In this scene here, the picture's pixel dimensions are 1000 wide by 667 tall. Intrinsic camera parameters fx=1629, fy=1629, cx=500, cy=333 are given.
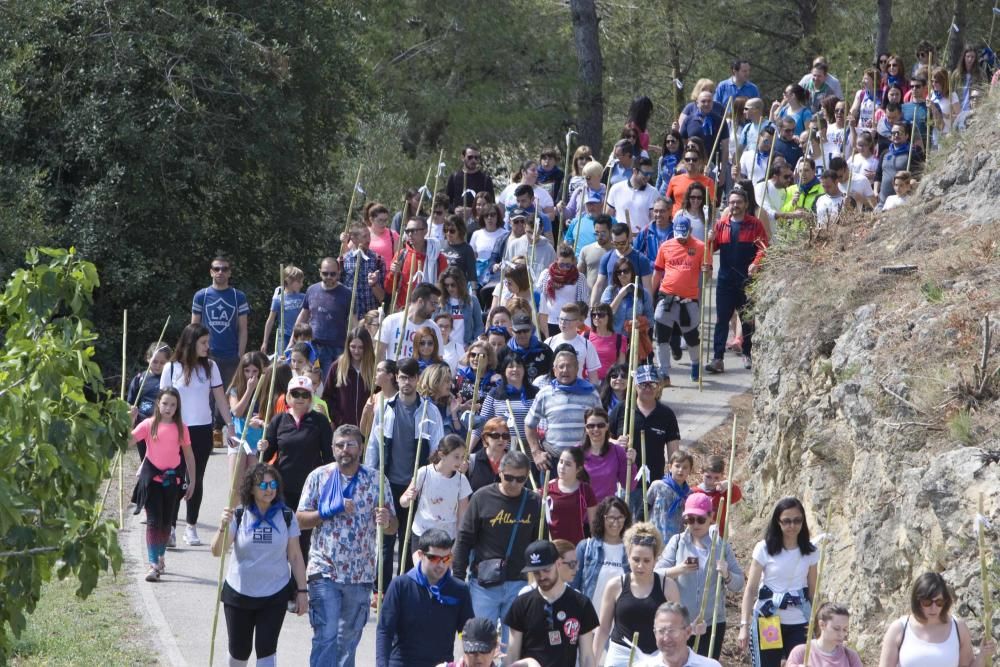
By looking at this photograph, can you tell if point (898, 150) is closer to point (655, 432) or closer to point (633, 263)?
point (633, 263)

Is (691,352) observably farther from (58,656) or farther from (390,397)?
(58,656)

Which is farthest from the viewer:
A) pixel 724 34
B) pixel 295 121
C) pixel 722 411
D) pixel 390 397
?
pixel 724 34

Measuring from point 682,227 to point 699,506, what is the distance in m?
7.15

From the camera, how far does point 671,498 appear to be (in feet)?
36.0

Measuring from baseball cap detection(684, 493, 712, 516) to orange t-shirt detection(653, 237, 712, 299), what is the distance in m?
6.63

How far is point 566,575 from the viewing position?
972 centimetres

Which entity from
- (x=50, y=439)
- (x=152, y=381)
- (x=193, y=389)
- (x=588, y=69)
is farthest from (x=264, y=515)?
(x=588, y=69)

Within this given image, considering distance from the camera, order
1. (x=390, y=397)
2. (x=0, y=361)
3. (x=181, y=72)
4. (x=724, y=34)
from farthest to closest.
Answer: (x=724, y=34)
(x=181, y=72)
(x=390, y=397)
(x=0, y=361)

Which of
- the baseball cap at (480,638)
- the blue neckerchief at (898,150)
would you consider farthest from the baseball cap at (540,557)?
the blue neckerchief at (898,150)

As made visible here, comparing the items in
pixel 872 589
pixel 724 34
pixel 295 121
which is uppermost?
pixel 724 34

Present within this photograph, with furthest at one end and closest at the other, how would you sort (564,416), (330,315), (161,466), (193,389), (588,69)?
(588,69) → (330,315) → (193,389) → (161,466) → (564,416)

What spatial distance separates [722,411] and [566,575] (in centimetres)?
742

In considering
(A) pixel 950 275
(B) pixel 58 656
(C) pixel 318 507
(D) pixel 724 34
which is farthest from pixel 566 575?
(D) pixel 724 34

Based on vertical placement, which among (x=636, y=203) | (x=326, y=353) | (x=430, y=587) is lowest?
(x=430, y=587)
